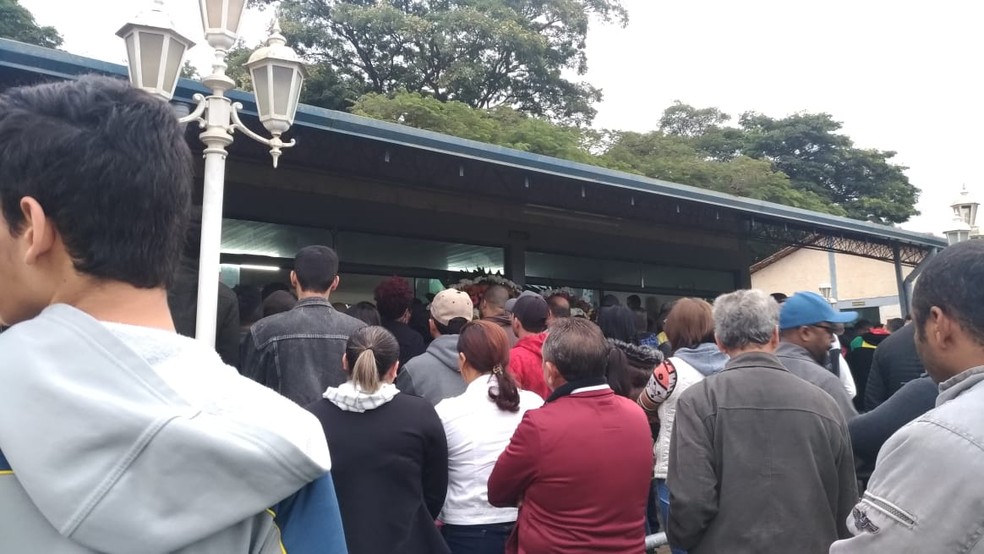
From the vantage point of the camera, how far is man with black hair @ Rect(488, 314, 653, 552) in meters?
2.80

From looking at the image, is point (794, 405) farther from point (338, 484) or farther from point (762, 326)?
point (338, 484)

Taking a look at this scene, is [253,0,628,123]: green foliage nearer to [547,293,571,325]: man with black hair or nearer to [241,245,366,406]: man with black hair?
[547,293,571,325]: man with black hair

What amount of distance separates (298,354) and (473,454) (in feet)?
3.33

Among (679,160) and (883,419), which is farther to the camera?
(679,160)

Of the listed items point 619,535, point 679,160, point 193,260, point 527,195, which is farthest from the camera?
point 679,160

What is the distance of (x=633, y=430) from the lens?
2.96 metres

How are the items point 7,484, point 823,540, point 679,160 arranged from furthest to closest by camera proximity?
1. point 679,160
2. point 823,540
3. point 7,484

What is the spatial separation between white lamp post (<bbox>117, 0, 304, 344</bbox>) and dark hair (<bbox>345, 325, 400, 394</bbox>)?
1.33 metres

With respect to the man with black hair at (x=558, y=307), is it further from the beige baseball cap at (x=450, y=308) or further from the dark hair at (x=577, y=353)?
the dark hair at (x=577, y=353)

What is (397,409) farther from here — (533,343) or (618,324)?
(618,324)

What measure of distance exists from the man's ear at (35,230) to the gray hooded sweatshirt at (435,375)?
110 inches

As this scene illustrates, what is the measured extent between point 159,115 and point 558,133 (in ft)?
61.9

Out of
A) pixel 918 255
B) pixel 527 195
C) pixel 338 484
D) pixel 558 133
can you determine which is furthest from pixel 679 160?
pixel 338 484

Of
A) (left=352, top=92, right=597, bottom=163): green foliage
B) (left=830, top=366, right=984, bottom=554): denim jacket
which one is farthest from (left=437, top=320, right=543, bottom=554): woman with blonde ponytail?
(left=352, top=92, right=597, bottom=163): green foliage
